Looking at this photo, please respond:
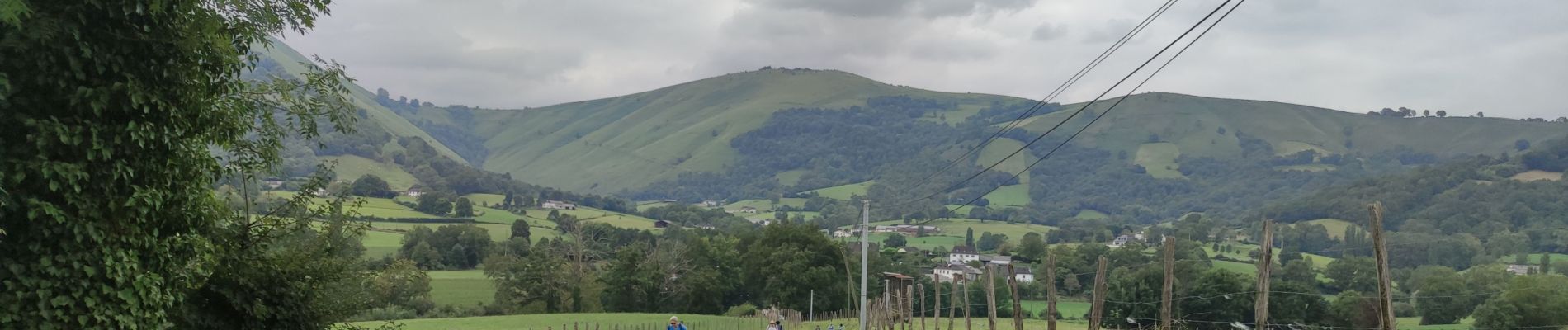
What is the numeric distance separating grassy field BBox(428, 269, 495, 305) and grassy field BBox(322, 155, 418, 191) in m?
77.9

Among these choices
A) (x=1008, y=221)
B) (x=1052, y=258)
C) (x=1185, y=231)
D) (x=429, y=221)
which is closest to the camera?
(x=1052, y=258)

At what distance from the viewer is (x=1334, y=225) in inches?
5098

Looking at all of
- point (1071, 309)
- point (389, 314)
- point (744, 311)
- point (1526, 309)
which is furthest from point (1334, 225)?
point (389, 314)

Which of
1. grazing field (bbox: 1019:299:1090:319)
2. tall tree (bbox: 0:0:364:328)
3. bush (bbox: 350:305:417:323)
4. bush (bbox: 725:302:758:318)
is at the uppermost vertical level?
tall tree (bbox: 0:0:364:328)

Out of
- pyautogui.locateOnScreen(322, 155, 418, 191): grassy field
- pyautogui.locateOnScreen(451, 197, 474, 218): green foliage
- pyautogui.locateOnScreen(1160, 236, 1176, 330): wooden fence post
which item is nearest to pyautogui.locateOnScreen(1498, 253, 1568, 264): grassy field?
pyautogui.locateOnScreen(1160, 236, 1176, 330): wooden fence post

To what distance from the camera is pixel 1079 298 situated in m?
74.9

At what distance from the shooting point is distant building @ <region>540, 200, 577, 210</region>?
16575cm

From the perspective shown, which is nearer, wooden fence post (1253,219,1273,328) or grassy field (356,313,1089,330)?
wooden fence post (1253,219,1273,328)

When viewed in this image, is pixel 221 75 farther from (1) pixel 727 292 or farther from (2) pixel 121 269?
(1) pixel 727 292

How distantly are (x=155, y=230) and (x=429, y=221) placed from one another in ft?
344

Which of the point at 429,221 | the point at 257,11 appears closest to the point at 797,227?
the point at 429,221

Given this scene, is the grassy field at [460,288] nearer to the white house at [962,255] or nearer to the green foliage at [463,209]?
the green foliage at [463,209]

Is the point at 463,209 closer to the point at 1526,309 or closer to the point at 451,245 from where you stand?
the point at 451,245

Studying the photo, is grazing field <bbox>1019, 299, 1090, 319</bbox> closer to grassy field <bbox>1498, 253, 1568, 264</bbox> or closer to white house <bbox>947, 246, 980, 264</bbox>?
white house <bbox>947, 246, 980, 264</bbox>
